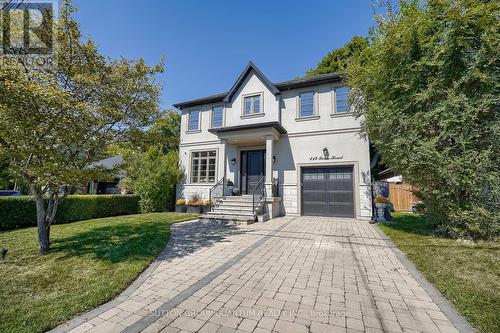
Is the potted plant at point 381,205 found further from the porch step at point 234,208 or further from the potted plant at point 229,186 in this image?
the potted plant at point 229,186

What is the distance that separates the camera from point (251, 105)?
42.6 ft

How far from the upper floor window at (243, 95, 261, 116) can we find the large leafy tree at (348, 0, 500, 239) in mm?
6822

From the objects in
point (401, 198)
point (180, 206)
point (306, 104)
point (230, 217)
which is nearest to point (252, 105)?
point (306, 104)

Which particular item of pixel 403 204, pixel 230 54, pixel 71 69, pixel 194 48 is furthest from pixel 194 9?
pixel 403 204

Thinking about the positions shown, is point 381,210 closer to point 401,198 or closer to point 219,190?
point 401,198

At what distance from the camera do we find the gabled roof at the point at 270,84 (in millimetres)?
11296

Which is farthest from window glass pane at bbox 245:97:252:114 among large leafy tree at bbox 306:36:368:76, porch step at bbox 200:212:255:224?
large leafy tree at bbox 306:36:368:76

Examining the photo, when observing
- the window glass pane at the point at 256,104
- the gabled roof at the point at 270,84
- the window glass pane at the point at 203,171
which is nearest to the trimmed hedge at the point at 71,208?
the window glass pane at the point at 203,171

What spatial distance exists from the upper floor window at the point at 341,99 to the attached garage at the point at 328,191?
9.64 ft

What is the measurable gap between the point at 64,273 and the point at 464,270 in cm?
728

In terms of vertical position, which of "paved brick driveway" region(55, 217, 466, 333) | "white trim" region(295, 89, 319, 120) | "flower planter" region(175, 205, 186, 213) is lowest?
"paved brick driveway" region(55, 217, 466, 333)

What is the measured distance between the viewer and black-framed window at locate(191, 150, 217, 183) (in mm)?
13633

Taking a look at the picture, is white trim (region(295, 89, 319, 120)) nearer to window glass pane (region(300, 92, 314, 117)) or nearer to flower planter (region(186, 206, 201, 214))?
window glass pane (region(300, 92, 314, 117))

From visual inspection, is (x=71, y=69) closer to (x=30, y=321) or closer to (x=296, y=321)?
(x=30, y=321)
